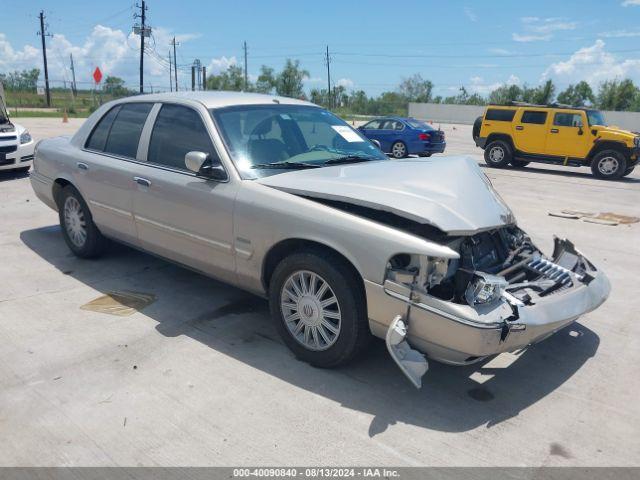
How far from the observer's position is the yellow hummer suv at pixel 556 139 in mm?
14242

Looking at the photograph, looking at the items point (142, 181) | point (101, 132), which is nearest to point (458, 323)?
point (142, 181)

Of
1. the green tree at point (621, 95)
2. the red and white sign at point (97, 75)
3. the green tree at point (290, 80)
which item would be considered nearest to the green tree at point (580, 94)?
the green tree at point (621, 95)

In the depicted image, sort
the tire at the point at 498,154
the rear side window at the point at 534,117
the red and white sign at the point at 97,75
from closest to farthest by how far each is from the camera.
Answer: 1. the rear side window at the point at 534,117
2. the tire at the point at 498,154
3. the red and white sign at the point at 97,75

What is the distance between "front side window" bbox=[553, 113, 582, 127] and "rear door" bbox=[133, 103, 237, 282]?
13415mm

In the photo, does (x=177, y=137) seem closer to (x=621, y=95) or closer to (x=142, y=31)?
(x=142, y=31)

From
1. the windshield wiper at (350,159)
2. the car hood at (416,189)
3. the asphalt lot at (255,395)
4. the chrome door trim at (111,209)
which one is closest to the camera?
the asphalt lot at (255,395)

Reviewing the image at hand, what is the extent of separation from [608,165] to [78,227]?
13879 millimetres

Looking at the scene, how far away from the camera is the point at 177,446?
2.70m

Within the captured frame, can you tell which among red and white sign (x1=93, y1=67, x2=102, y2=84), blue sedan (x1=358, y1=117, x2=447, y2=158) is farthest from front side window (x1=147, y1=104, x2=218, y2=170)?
red and white sign (x1=93, y1=67, x2=102, y2=84)

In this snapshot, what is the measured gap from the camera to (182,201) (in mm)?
4016

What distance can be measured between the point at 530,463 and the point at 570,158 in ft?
46.4

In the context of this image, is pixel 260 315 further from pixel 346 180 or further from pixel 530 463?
pixel 530 463

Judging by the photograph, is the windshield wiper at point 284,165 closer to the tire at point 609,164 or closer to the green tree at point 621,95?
the tire at point 609,164

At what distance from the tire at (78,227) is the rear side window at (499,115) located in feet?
44.8
